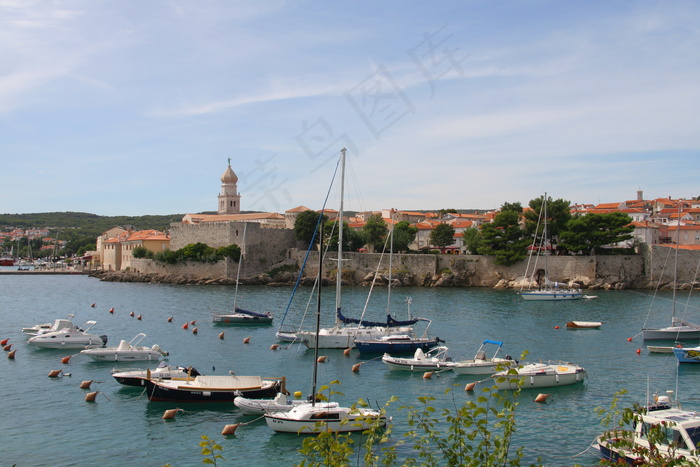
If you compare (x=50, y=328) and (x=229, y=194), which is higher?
(x=229, y=194)

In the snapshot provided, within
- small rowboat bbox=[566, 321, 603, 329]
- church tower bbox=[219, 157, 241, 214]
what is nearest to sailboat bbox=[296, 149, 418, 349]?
small rowboat bbox=[566, 321, 603, 329]

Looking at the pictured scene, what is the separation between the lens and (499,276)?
51625 millimetres

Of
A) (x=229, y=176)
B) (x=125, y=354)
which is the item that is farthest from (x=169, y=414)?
(x=229, y=176)

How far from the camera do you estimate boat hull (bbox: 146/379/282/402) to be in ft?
51.0

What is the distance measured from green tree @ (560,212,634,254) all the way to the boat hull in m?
40.2

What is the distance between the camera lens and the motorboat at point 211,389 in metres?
15.6

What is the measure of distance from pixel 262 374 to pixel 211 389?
369cm

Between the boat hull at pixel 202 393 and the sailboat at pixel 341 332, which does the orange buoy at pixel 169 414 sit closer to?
the boat hull at pixel 202 393

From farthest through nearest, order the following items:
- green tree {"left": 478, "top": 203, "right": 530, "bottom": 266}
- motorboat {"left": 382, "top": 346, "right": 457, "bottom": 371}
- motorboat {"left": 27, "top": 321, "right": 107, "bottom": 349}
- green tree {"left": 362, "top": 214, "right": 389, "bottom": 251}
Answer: green tree {"left": 362, "top": 214, "right": 389, "bottom": 251} → green tree {"left": 478, "top": 203, "right": 530, "bottom": 266} → motorboat {"left": 27, "top": 321, "right": 107, "bottom": 349} → motorboat {"left": 382, "top": 346, "right": 457, "bottom": 371}

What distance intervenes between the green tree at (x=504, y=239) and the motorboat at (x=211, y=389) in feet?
124

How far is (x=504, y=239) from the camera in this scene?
51.7 meters

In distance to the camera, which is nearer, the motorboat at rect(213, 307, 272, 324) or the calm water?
the calm water

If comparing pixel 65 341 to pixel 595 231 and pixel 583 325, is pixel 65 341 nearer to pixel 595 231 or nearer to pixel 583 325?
pixel 583 325

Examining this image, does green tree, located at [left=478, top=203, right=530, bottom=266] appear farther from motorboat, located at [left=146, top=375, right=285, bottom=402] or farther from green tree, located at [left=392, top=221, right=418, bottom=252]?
motorboat, located at [left=146, top=375, right=285, bottom=402]
